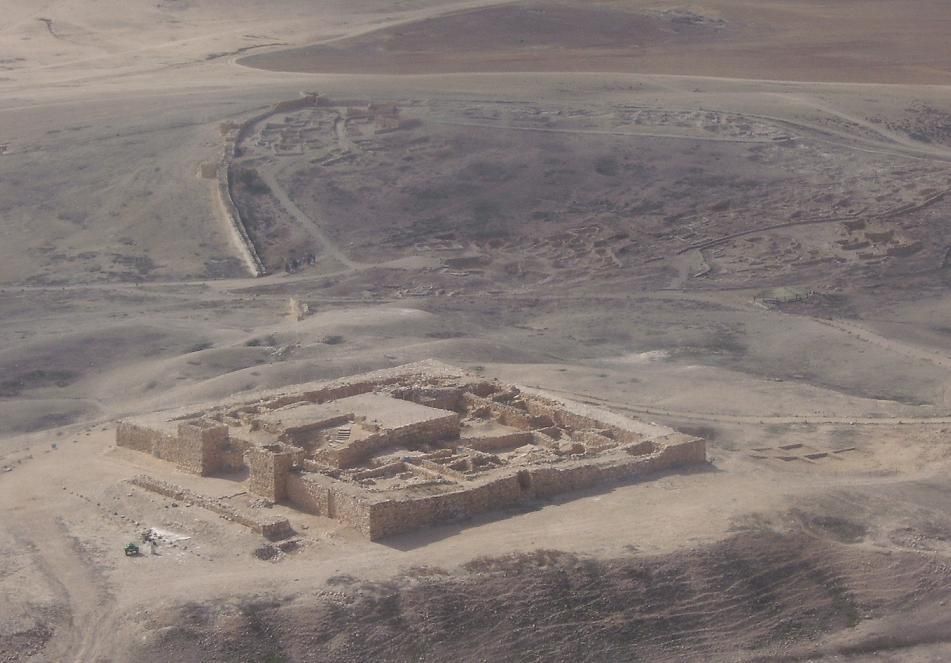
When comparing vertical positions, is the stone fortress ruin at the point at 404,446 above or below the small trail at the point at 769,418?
above

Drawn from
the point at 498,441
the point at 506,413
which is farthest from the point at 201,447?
the point at 506,413

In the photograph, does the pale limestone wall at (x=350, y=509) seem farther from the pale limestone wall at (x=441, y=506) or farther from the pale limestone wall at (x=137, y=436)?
the pale limestone wall at (x=137, y=436)

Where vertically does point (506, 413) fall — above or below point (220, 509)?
above

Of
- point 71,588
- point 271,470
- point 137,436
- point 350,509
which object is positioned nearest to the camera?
point 71,588

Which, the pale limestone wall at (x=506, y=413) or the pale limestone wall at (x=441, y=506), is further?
the pale limestone wall at (x=506, y=413)

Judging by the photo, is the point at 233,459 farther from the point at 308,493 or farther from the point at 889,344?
the point at 889,344

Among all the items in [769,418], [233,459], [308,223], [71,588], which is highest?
[233,459]

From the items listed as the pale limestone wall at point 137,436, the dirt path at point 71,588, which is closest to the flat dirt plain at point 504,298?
the dirt path at point 71,588
